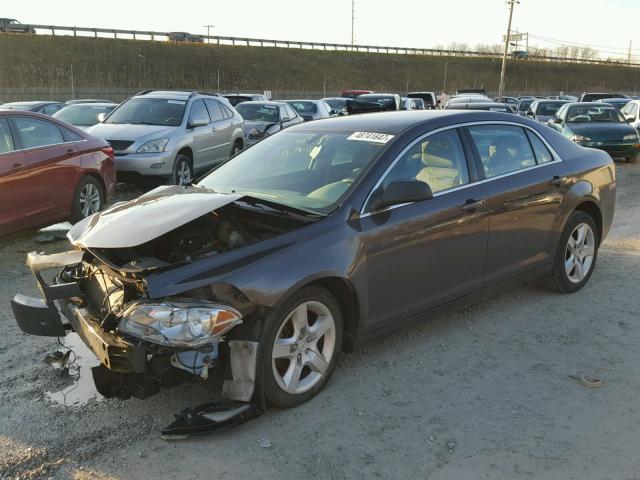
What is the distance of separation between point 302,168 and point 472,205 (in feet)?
4.10

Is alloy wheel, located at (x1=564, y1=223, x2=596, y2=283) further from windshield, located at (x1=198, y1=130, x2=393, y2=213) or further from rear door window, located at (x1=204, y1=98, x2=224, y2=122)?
rear door window, located at (x1=204, y1=98, x2=224, y2=122)

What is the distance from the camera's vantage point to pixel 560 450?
3.06 metres

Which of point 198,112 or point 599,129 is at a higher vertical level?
point 198,112

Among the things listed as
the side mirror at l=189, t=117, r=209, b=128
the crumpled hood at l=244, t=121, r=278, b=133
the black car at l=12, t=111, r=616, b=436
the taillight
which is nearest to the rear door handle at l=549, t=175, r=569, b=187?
the black car at l=12, t=111, r=616, b=436

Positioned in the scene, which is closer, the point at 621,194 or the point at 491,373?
the point at 491,373

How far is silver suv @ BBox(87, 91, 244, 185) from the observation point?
32.5 feet

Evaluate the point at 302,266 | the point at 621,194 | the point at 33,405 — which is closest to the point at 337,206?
the point at 302,266

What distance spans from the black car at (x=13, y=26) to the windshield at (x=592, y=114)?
1848 inches

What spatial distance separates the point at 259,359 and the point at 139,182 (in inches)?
298

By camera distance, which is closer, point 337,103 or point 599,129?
point 599,129

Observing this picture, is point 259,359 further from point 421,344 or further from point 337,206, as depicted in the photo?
point 421,344

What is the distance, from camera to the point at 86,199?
25.5 feet

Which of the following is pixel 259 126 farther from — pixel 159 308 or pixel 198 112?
pixel 159 308

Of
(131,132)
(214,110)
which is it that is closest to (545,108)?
(214,110)
